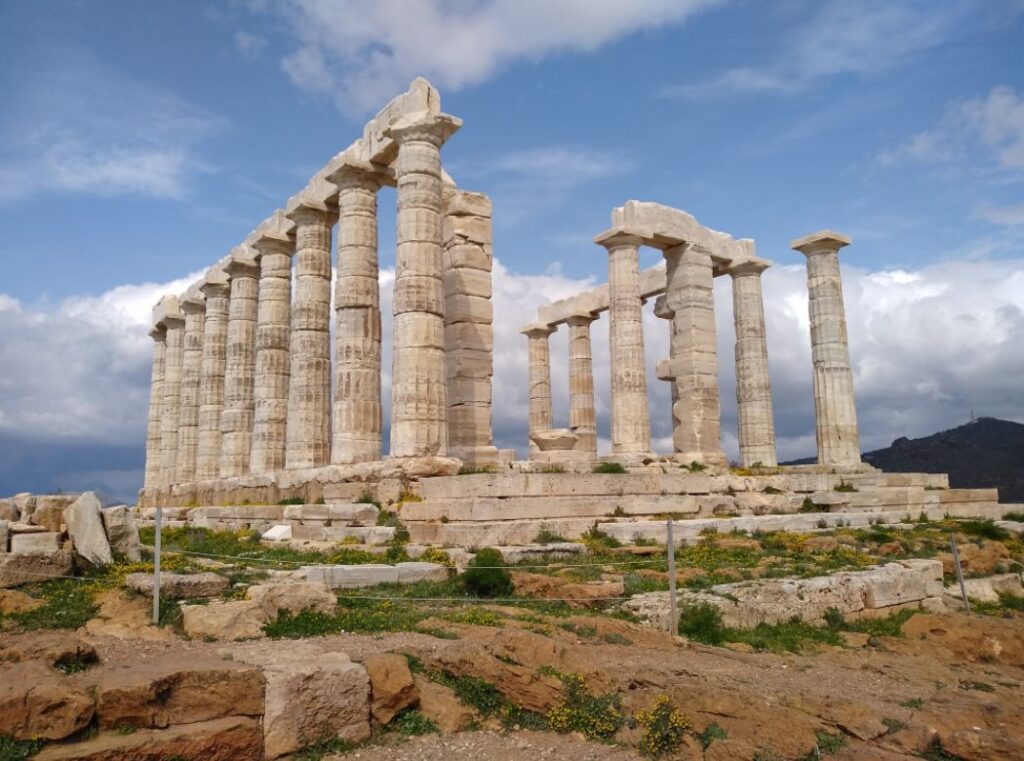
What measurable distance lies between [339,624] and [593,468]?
12432 mm

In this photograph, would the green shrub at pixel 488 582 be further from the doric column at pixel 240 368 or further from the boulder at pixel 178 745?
the doric column at pixel 240 368

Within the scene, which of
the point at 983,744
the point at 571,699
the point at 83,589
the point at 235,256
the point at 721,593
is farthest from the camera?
the point at 235,256

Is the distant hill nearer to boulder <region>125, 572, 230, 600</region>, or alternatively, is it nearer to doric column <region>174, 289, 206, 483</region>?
doric column <region>174, 289, 206, 483</region>

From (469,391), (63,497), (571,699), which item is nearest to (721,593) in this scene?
(571,699)

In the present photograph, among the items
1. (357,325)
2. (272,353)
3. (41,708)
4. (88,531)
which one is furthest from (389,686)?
(272,353)

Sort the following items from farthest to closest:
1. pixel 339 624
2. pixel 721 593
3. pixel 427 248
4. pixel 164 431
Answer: pixel 164 431
pixel 427 248
pixel 721 593
pixel 339 624

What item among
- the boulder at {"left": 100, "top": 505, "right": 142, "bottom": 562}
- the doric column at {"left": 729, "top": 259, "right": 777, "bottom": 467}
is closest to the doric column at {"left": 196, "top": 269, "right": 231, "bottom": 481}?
the doric column at {"left": 729, "top": 259, "right": 777, "bottom": 467}

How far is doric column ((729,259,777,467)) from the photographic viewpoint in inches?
1082

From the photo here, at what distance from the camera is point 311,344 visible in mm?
23562

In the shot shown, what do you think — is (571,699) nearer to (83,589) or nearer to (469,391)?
(83,589)

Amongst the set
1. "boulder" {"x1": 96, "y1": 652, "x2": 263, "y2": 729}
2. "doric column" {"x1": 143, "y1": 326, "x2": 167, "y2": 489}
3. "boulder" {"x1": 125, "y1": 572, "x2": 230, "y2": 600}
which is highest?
"doric column" {"x1": 143, "y1": 326, "x2": 167, "y2": 489}

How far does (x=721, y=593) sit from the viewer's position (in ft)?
32.4

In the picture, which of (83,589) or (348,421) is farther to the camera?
(348,421)

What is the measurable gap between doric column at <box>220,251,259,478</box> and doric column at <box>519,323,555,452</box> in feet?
40.8
